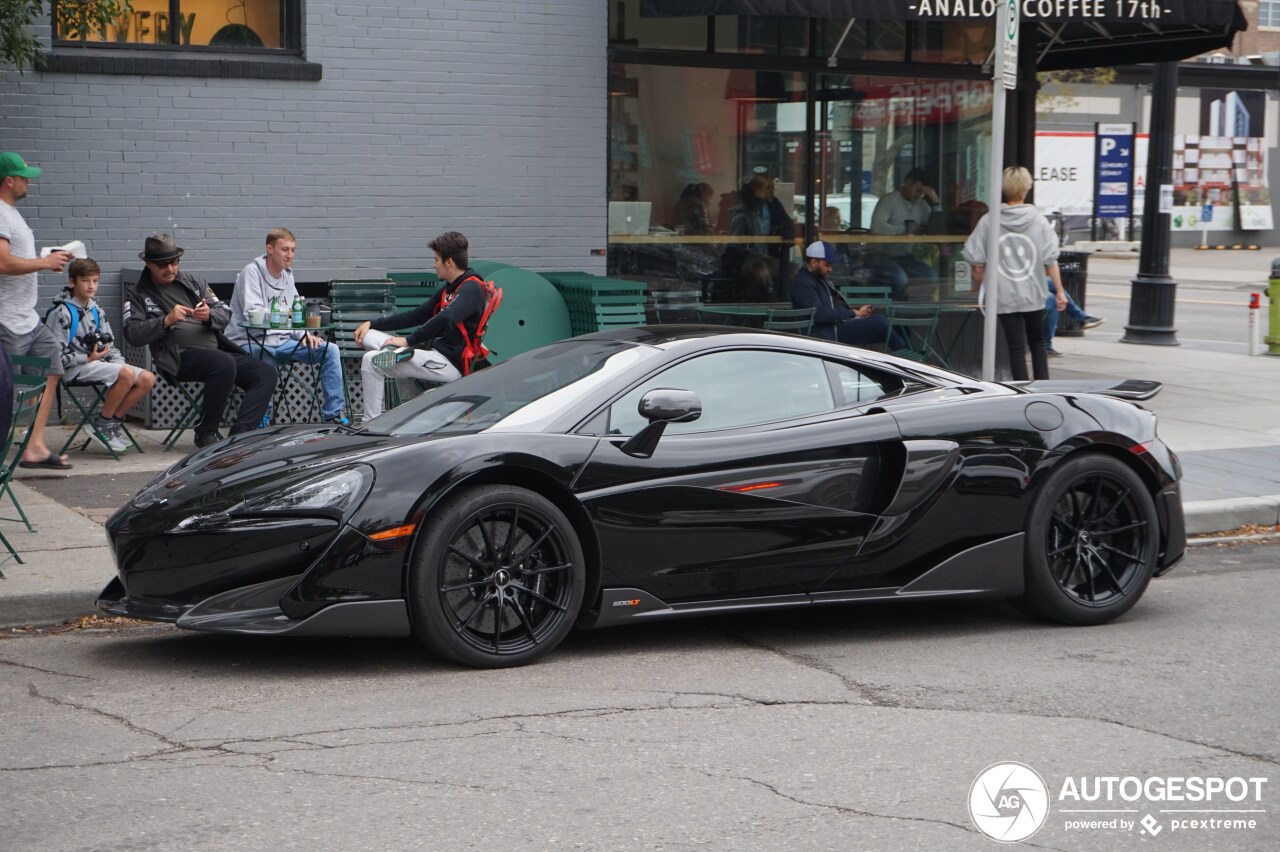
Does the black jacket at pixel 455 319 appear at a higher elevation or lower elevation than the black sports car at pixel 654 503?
higher

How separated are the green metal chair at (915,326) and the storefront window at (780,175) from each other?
819mm

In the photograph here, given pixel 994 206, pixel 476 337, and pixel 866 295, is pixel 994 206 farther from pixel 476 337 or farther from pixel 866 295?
pixel 866 295

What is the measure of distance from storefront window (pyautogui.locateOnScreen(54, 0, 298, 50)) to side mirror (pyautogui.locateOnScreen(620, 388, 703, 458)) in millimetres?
7420

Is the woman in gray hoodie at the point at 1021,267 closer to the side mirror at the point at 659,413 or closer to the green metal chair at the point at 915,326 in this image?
the green metal chair at the point at 915,326

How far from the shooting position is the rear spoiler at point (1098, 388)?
23.1 feet

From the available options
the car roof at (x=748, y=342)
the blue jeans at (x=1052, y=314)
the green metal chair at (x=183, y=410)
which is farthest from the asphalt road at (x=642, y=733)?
the blue jeans at (x=1052, y=314)

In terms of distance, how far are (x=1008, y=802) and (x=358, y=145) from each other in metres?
9.25

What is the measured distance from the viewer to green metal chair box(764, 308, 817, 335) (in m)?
12.5

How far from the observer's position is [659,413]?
19.4 feet

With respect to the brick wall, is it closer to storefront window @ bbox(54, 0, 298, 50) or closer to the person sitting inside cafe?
storefront window @ bbox(54, 0, 298, 50)

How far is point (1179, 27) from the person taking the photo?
14594 millimetres

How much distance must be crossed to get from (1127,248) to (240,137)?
38.8m

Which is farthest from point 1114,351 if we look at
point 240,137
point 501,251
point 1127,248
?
point 1127,248

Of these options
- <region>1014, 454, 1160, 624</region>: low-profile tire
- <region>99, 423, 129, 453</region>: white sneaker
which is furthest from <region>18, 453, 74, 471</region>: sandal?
<region>1014, 454, 1160, 624</region>: low-profile tire
